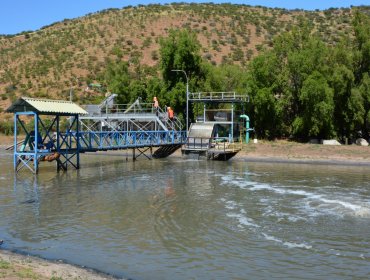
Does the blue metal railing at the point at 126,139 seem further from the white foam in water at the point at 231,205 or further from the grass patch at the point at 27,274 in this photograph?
the grass patch at the point at 27,274

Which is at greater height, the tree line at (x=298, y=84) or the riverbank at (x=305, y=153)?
the tree line at (x=298, y=84)

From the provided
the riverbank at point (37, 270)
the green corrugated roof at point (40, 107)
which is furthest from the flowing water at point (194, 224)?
the green corrugated roof at point (40, 107)

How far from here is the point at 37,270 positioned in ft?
33.8

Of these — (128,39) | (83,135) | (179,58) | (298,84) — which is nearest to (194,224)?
(83,135)

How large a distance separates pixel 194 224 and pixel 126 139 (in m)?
21.9

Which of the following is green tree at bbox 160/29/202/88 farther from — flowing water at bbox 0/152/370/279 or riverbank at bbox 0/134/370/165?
flowing water at bbox 0/152/370/279

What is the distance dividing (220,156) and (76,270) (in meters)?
31.1

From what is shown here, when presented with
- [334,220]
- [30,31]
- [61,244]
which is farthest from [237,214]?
[30,31]

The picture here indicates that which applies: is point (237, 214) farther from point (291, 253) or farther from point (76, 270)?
point (76, 270)

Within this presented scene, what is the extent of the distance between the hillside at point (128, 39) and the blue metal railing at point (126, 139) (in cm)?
3583

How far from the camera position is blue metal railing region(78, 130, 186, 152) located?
33688 millimetres

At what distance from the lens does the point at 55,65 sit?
8844 cm

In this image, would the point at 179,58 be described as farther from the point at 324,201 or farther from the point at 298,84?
the point at 324,201

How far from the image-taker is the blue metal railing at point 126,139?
3369 cm
